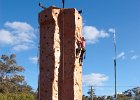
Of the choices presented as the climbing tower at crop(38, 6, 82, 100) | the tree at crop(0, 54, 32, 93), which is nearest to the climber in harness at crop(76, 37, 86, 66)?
the climbing tower at crop(38, 6, 82, 100)

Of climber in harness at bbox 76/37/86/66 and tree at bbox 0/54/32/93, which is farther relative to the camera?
tree at bbox 0/54/32/93

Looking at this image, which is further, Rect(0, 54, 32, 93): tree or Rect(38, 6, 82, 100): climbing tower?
Rect(0, 54, 32, 93): tree

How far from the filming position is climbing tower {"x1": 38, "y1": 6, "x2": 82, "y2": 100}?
807cm

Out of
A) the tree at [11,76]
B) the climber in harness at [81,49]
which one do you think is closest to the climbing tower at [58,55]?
the climber in harness at [81,49]

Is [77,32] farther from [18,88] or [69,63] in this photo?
[18,88]

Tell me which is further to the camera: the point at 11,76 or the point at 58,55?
the point at 11,76

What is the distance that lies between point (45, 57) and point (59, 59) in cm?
31

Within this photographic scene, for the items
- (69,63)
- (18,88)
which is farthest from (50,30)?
(18,88)

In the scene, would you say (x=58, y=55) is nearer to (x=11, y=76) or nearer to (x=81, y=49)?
(x=81, y=49)

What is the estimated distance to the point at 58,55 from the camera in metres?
8.17

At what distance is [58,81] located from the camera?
820cm

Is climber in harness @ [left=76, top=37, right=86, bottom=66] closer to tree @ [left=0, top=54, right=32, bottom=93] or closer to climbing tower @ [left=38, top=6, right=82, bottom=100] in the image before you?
climbing tower @ [left=38, top=6, right=82, bottom=100]

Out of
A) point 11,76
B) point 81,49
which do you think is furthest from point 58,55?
point 11,76

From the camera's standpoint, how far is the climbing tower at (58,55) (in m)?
8.07
